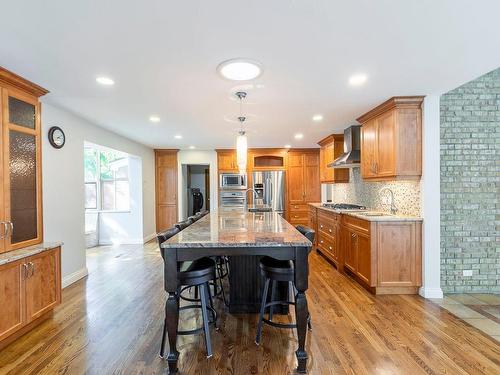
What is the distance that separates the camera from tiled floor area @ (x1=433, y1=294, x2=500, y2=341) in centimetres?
261

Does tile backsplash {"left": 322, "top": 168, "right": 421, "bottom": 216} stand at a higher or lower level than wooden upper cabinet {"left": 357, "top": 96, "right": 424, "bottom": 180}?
lower

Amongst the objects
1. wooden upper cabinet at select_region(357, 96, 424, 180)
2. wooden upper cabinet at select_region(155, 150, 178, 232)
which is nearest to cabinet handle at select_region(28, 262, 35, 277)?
wooden upper cabinet at select_region(357, 96, 424, 180)

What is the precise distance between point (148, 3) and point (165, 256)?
5.20ft

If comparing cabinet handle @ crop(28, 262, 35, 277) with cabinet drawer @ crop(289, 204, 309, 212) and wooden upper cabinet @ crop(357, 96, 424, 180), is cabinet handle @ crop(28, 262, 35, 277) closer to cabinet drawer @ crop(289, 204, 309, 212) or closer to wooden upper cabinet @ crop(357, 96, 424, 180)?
wooden upper cabinet @ crop(357, 96, 424, 180)

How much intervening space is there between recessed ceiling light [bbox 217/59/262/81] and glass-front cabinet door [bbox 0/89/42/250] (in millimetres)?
1981

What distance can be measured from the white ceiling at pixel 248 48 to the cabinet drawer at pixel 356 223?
4.90 feet

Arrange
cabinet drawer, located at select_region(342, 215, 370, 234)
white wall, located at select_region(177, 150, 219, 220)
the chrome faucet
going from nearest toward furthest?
cabinet drawer, located at select_region(342, 215, 370, 234) → the chrome faucet → white wall, located at select_region(177, 150, 219, 220)

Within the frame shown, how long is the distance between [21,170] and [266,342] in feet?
9.16

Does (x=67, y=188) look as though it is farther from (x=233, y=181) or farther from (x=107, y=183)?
(x=233, y=181)

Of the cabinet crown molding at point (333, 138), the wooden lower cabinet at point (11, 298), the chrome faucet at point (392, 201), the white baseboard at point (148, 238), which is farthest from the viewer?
the white baseboard at point (148, 238)

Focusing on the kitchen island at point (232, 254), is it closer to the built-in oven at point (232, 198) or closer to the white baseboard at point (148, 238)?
the white baseboard at point (148, 238)

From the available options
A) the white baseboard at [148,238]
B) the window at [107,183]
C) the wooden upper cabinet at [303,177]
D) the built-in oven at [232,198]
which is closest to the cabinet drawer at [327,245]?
the wooden upper cabinet at [303,177]

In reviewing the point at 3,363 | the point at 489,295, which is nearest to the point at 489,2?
the point at 489,295

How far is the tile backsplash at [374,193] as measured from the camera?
359 centimetres
